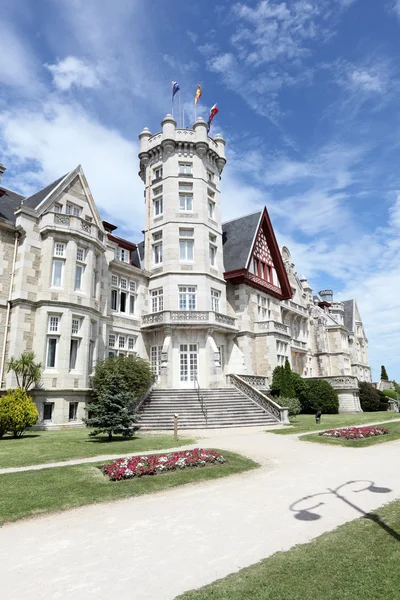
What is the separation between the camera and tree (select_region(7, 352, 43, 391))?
22266mm

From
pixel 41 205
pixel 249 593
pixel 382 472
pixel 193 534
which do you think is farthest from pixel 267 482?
pixel 41 205

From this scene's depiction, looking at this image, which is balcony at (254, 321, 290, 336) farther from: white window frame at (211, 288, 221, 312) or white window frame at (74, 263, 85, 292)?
white window frame at (74, 263, 85, 292)

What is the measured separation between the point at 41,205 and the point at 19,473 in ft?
66.3

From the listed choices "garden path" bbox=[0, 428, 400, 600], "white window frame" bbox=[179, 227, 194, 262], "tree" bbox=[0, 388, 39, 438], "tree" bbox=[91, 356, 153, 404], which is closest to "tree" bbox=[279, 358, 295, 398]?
"white window frame" bbox=[179, 227, 194, 262]

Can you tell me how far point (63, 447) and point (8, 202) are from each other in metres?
19.5

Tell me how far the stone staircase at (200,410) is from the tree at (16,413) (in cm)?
617

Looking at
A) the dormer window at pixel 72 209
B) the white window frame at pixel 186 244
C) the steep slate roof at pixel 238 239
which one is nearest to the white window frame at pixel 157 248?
the white window frame at pixel 186 244

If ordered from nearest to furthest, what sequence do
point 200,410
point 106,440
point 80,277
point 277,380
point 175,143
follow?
1. point 106,440
2. point 200,410
3. point 80,277
4. point 277,380
5. point 175,143

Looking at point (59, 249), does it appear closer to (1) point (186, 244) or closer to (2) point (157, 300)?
(2) point (157, 300)

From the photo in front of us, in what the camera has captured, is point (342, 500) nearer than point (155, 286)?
Yes

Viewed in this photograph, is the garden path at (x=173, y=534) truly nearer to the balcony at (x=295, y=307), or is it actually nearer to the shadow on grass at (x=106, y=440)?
the shadow on grass at (x=106, y=440)

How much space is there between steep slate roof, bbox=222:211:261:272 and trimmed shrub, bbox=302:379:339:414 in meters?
13.2

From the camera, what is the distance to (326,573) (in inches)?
192

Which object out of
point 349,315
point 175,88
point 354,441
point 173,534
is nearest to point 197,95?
point 175,88
